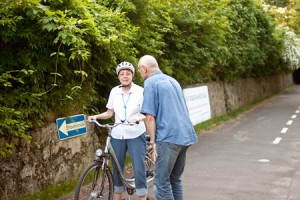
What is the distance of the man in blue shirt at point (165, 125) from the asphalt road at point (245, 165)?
155 cm

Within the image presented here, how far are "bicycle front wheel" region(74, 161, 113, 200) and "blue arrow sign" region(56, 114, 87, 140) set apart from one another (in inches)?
53.3

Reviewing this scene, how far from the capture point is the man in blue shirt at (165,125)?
13.4 ft

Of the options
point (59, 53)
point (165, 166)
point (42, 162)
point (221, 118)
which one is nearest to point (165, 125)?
point (165, 166)

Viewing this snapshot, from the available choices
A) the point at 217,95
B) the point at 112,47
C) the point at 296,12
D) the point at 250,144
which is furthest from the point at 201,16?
the point at 296,12

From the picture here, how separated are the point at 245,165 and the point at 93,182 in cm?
389

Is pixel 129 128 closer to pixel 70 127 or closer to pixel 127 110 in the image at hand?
pixel 127 110

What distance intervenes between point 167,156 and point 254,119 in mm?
12040

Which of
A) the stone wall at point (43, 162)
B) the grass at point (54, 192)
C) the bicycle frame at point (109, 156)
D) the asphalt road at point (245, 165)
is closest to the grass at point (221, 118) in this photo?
the asphalt road at point (245, 165)

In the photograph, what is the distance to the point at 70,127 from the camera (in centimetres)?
600

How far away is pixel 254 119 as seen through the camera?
609 inches

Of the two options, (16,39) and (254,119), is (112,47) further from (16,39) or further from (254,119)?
(254,119)

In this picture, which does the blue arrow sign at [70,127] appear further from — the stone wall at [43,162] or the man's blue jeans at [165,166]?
the man's blue jeans at [165,166]

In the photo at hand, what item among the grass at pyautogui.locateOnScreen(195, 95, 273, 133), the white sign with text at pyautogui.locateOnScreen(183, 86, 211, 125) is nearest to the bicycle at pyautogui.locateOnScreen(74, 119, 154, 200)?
the white sign with text at pyautogui.locateOnScreen(183, 86, 211, 125)

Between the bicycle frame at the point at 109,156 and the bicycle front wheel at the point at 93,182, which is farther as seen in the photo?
the bicycle frame at the point at 109,156
